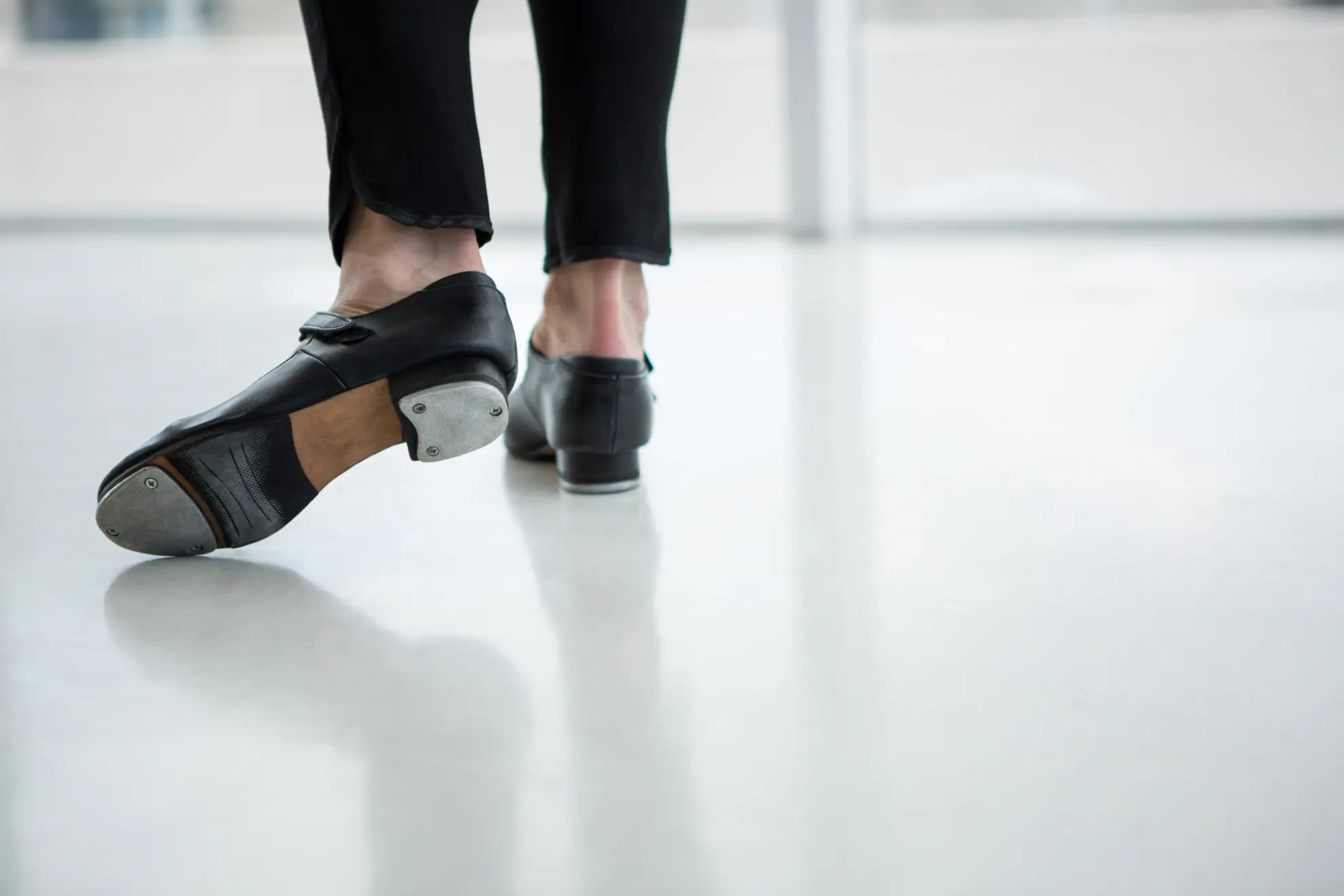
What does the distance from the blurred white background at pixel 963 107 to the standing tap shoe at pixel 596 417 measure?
2.33 meters

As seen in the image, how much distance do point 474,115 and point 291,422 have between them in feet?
0.70

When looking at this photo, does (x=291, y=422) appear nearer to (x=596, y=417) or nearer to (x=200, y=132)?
(x=596, y=417)

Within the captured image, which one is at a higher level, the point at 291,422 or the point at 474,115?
the point at 474,115

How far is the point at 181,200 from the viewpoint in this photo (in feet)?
13.8

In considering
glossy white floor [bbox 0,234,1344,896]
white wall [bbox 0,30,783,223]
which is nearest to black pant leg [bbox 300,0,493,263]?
glossy white floor [bbox 0,234,1344,896]

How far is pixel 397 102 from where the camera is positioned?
0.76m

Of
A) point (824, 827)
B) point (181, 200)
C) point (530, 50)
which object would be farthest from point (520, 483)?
point (181, 200)

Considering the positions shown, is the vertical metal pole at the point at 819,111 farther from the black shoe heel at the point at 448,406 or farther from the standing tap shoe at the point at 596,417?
the black shoe heel at the point at 448,406

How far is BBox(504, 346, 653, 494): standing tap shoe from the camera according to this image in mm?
914

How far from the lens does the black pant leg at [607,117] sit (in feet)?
2.92

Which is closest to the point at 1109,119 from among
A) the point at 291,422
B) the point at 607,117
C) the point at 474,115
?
the point at 607,117

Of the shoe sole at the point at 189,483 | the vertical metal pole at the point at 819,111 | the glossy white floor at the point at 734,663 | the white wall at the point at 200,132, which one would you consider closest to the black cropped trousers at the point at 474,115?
the shoe sole at the point at 189,483

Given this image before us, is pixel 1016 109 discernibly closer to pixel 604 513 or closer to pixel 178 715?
pixel 604 513

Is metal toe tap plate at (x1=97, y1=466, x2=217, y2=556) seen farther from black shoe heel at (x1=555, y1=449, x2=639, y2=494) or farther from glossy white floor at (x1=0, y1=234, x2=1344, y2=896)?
black shoe heel at (x1=555, y1=449, x2=639, y2=494)
